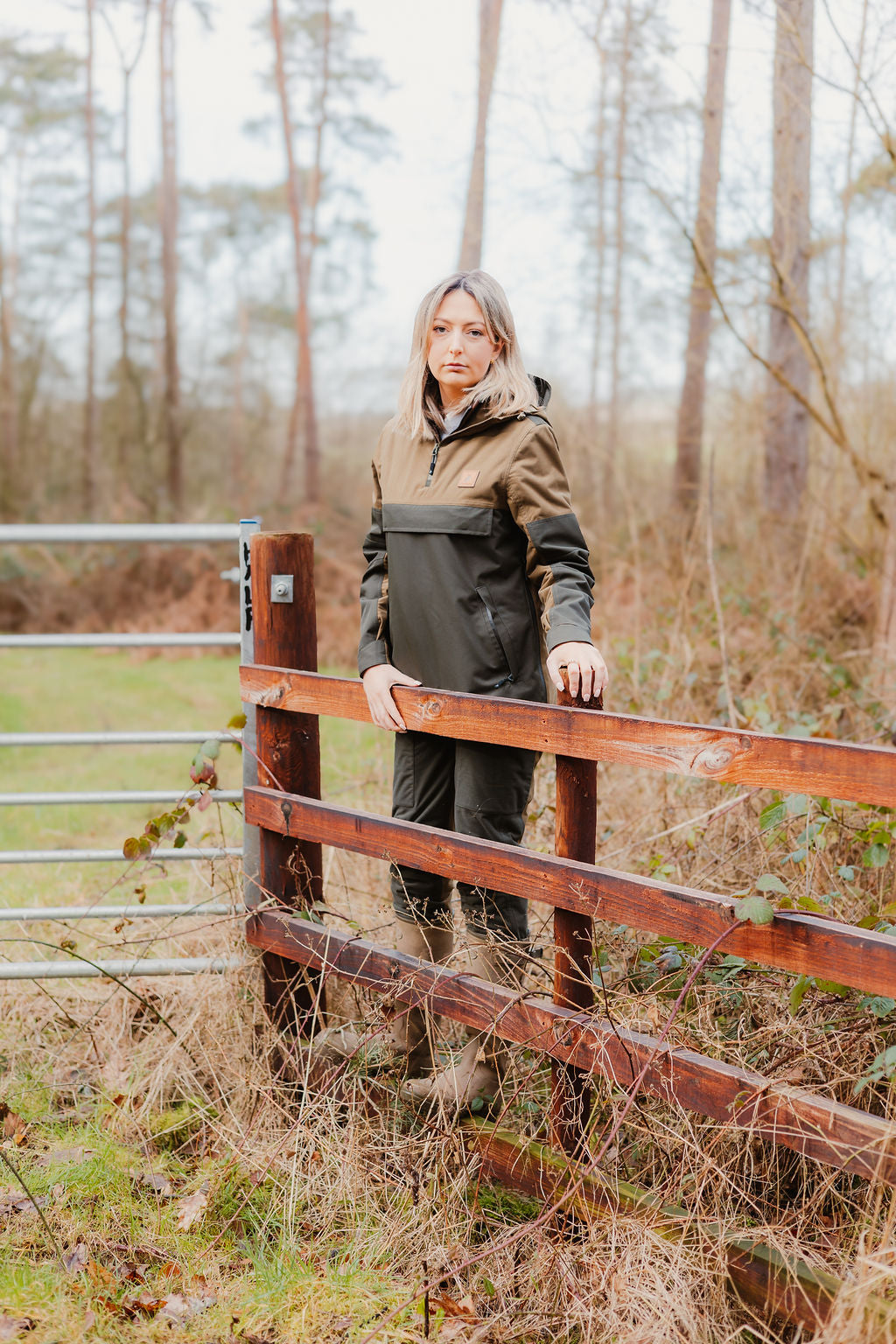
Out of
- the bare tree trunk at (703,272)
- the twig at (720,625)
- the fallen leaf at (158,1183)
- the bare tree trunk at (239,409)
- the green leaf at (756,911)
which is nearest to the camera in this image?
the green leaf at (756,911)

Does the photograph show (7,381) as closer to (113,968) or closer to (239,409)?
(239,409)

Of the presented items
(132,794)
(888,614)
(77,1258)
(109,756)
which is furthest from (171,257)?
(77,1258)

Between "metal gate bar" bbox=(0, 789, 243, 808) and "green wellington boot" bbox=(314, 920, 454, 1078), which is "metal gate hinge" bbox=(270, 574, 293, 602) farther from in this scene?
"green wellington boot" bbox=(314, 920, 454, 1078)

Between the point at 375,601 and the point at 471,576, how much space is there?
0.34m

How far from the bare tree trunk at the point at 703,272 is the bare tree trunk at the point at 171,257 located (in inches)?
333

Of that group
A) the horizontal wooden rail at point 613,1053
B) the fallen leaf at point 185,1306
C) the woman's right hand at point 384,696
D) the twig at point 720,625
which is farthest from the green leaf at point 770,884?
the twig at point 720,625

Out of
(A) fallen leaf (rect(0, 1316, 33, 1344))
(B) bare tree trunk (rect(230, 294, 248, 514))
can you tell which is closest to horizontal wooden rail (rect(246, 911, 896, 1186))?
(A) fallen leaf (rect(0, 1316, 33, 1344))

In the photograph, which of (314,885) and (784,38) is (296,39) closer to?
(784,38)

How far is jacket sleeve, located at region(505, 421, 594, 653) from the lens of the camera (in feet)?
7.97

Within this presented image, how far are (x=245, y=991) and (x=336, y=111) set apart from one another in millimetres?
19443

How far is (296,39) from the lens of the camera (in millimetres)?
18422

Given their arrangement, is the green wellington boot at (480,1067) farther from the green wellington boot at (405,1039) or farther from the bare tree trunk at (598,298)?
the bare tree trunk at (598,298)

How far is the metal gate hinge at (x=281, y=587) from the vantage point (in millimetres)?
2971

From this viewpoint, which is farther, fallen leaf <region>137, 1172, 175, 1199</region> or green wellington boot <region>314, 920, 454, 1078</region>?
green wellington boot <region>314, 920, 454, 1078</region>
